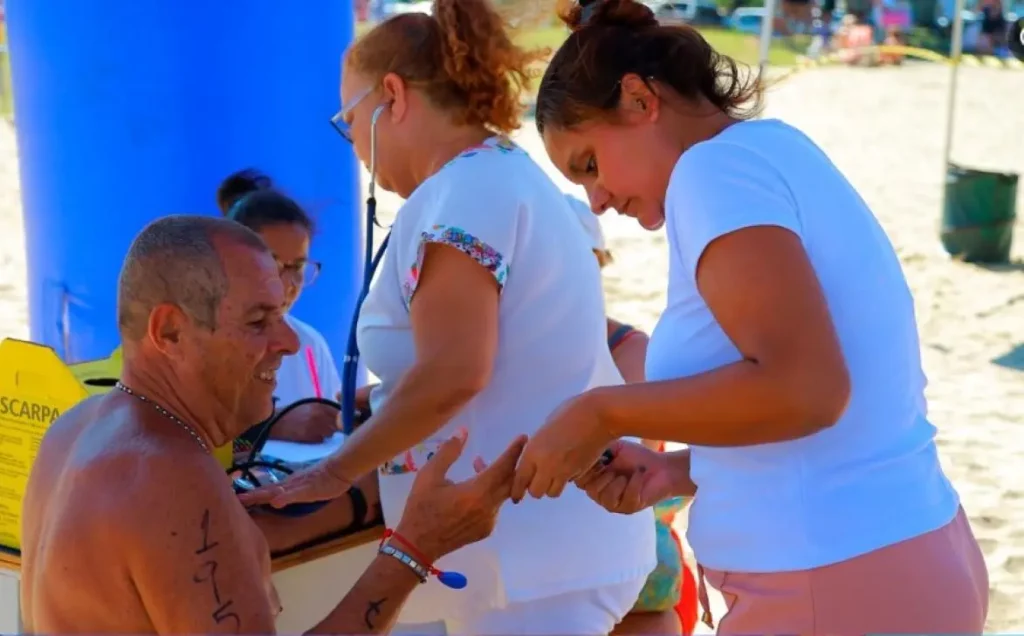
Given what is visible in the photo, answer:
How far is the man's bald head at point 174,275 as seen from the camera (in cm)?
184

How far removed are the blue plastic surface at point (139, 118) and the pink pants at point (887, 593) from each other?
2.24 meters

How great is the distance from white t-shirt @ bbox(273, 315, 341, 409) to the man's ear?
1.27 m

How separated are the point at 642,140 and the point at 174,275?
0.71 m

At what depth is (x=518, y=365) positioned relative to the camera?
2.32 metres

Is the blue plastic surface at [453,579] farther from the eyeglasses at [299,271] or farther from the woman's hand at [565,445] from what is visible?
the eyeglasses at [299,271]

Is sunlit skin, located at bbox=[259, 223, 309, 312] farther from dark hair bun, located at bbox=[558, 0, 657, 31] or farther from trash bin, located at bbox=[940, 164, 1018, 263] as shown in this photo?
trash bin, located at bbox=[940, 164, 1018, 263]

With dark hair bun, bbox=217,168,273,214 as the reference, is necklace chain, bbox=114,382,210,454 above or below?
above

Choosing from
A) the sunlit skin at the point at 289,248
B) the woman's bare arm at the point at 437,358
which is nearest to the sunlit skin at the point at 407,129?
the woman's bare arm at the point at 437,358

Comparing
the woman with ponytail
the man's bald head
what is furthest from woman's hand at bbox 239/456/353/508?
the woman with ponytail

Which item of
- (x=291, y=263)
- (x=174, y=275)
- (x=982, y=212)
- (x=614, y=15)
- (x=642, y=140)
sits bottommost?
(x=982, y=212)

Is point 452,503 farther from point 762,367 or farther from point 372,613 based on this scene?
point 762,367

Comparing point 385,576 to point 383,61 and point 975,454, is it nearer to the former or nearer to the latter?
point 383,61

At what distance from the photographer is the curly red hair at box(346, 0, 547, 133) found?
2338 mm

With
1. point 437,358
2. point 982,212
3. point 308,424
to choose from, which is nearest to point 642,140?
point 437,358
